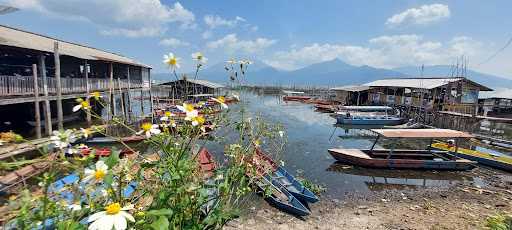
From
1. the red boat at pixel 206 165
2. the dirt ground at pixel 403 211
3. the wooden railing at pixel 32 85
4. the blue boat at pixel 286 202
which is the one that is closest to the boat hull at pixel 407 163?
the dirt ground at pixel 403 211

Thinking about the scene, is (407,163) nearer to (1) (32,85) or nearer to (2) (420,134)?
(2) (420,134)

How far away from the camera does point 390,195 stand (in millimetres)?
12141

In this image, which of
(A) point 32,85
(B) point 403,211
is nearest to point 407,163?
(B) point 403,211

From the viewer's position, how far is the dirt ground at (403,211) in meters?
8.97

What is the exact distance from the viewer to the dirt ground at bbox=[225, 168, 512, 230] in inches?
353

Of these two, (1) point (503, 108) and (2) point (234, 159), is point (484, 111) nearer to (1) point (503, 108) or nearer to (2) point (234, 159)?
(1) point (503, 108)

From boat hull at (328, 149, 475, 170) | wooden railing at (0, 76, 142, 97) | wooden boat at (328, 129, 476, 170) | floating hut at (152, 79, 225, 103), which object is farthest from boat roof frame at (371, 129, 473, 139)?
wooden railing at (0, 76, 142, 97)

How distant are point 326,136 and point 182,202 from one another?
24.1 metres

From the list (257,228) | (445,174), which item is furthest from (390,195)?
(257,228)

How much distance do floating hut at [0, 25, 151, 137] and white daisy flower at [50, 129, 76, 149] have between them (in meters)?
6.43

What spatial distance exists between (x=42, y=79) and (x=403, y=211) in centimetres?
1862

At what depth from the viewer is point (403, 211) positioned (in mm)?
10320

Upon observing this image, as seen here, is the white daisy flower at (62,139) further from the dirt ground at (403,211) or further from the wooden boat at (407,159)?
the wooden boat at (407,159)

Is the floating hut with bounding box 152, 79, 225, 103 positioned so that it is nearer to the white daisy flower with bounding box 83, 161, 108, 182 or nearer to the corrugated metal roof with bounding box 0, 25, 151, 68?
the white daisy flower with bounding box 83, 161, 108, 182
